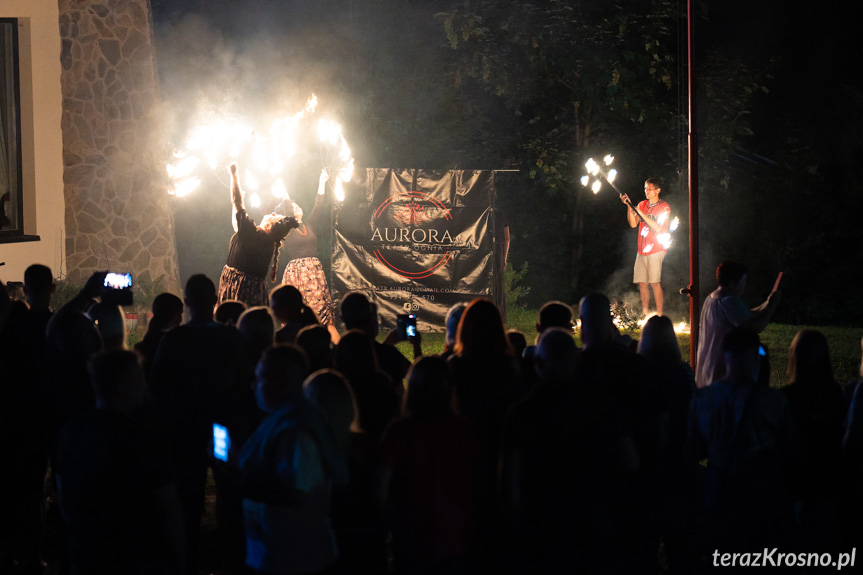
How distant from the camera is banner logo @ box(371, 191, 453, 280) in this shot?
1375 centimetres

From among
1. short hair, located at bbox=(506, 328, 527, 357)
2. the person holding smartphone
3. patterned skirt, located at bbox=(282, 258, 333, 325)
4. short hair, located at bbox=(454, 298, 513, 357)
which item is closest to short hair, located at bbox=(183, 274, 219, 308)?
short hair, located at bbox=(454, 298, 513, 357)

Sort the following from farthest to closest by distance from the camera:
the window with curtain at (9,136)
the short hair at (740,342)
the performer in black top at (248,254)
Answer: the window with curtain at (9,136), the performer in black top at (248,254), the short hair at (740,342)

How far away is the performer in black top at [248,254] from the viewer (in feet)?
29.8

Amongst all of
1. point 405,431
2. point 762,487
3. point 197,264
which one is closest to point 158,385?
point 405,431

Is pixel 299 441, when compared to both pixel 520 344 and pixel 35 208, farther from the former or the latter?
pixel 35 208

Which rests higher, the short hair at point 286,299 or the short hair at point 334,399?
the short hair at point 286,299

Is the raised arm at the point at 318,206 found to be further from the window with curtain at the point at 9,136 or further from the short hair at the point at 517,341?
the short hair at the point at 517,341

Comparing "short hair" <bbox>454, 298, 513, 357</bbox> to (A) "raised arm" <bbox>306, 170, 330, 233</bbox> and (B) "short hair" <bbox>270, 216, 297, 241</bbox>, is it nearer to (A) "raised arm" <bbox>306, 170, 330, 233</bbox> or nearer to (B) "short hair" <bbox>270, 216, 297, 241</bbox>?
(B) "short hair" <bbox>270, 216, 297, 241</bbox>

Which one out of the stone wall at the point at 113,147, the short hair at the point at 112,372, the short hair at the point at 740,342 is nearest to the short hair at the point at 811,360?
the short hair at the point at 740,342

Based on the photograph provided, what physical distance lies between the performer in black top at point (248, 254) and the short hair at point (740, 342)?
5598mm

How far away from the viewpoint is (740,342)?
4.48 m

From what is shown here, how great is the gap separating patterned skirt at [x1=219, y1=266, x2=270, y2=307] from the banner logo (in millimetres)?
4665

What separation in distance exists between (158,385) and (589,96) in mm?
15538

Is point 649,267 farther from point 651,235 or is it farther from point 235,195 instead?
point 235,195
